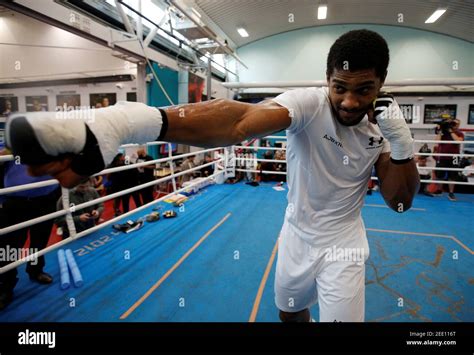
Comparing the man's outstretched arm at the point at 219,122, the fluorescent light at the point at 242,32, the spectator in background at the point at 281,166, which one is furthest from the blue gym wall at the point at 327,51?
the man's outstretched arm at the point at 219,122

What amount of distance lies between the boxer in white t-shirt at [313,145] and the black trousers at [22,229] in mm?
2299

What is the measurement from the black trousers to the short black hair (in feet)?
9.35

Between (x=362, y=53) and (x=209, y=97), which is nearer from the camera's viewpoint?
(x=362, y=53)

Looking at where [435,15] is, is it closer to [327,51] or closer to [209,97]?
[327,51]

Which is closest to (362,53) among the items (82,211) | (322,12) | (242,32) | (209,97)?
(82,211)

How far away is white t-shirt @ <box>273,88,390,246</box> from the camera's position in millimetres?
1211

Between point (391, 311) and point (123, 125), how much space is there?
2465mm

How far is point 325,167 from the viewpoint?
4.40ft

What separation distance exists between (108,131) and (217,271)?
2403 millimetres

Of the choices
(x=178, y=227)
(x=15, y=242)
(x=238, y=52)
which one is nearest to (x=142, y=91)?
(x=178, y=227)

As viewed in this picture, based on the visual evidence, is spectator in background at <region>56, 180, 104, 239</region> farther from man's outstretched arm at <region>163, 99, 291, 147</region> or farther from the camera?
the camera

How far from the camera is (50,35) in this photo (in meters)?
5.84

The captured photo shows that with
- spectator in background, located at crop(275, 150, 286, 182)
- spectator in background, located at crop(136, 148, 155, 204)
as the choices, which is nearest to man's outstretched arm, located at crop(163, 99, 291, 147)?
spectator in background, located at crop(136, 148, 155, 204)
